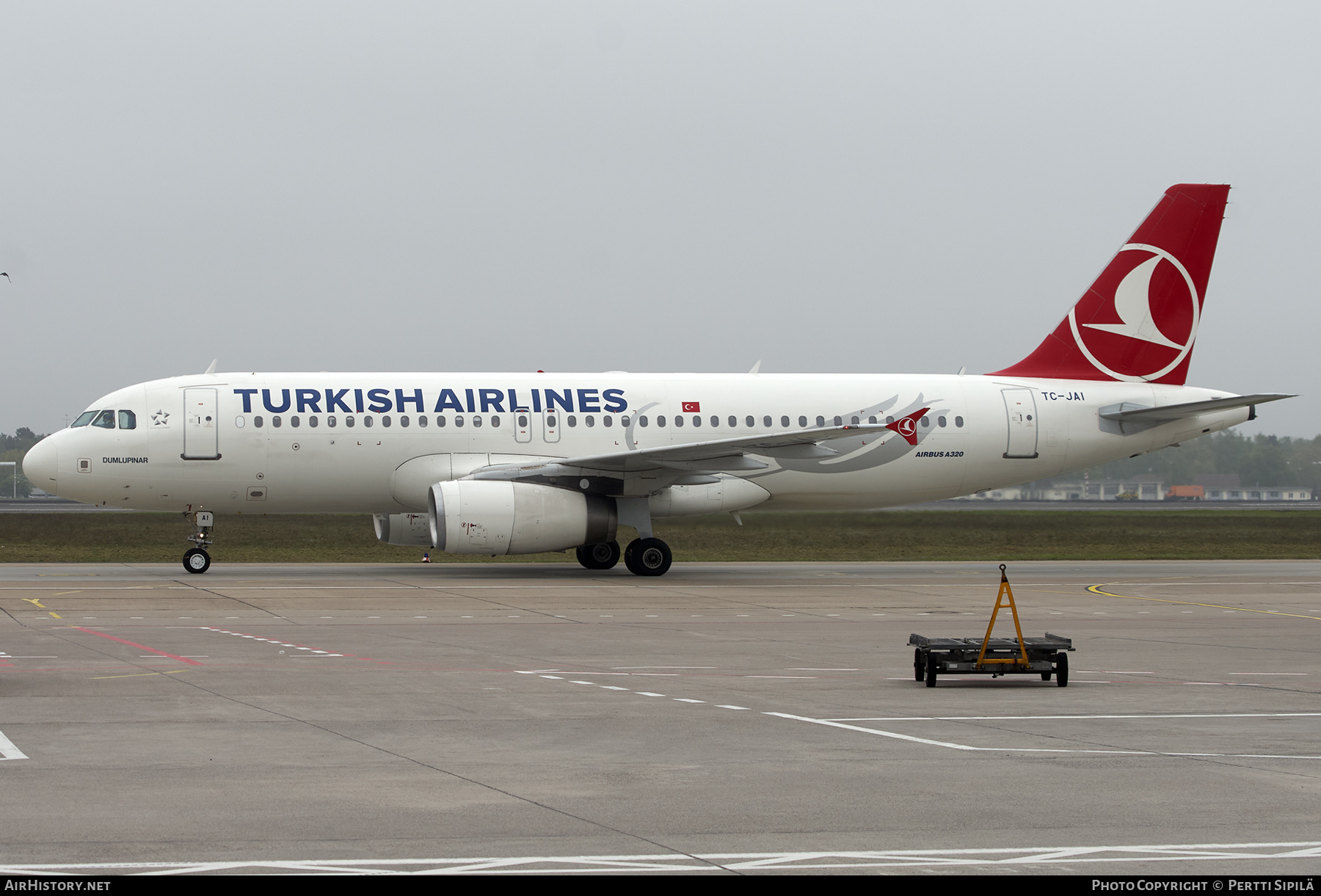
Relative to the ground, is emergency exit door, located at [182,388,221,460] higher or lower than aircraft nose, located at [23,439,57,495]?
higher

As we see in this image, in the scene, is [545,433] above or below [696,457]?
above

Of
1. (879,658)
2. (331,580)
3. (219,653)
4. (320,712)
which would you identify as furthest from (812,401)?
(320,712)

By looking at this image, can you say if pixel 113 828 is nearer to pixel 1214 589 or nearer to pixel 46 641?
pixel 46 641

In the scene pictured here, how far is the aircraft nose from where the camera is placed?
2753 centimetres

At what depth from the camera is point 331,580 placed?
26375mm

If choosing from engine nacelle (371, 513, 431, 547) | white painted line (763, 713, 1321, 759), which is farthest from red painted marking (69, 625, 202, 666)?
engine nacelle (371, 513, 431, 547)

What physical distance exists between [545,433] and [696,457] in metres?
3.77

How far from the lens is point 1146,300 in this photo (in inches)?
1247

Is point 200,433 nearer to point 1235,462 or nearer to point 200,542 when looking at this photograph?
point 200,542

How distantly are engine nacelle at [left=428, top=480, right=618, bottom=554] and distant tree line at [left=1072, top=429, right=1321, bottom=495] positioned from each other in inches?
2553

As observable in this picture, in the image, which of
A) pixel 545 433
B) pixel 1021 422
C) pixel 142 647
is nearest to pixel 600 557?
pixel 545 433

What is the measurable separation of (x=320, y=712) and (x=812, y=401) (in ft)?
67.3

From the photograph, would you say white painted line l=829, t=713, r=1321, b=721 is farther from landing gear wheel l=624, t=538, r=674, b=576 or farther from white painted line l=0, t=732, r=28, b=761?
landing gear wheel l=624, t=538, r=674, b=576

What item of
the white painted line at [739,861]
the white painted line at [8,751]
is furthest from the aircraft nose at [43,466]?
the white painted line at [739,861]
